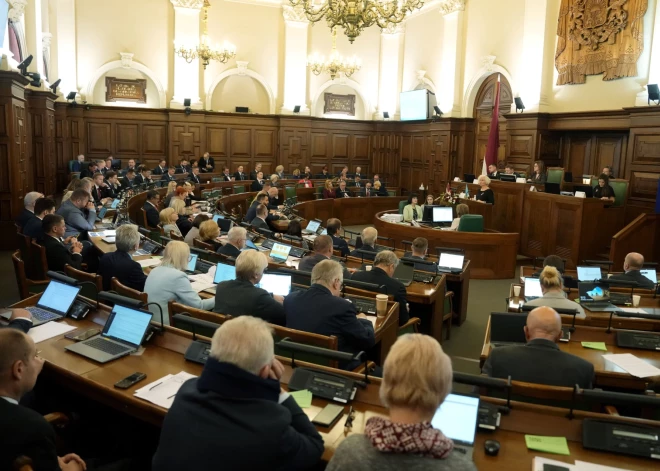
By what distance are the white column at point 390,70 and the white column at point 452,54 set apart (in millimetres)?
2360

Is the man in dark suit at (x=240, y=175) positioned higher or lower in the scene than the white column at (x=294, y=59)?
lower

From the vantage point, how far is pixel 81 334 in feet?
11.3

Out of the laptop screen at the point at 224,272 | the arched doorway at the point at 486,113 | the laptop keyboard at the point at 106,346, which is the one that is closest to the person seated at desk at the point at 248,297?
the laptop keyboard at the point at 106,346

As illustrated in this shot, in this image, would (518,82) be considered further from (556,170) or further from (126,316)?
(126,316)

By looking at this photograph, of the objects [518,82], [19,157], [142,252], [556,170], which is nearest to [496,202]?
[556,170]

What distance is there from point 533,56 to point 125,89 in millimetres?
11302

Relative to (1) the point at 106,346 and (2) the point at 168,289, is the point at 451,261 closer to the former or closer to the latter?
(2) the point at 168,289

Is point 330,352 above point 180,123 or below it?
below

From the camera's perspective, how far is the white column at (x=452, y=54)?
15.1m

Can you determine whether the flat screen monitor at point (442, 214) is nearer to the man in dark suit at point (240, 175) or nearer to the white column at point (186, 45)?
the man in dark suit at point (240, 175)

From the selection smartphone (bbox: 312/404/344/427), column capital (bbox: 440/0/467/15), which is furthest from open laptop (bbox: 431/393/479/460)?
column capital (bbox: 440/0/467/15)

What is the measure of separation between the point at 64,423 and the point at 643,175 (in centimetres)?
1035

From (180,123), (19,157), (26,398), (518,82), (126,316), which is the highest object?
(518,82)

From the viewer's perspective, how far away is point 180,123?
16641 millimetres
